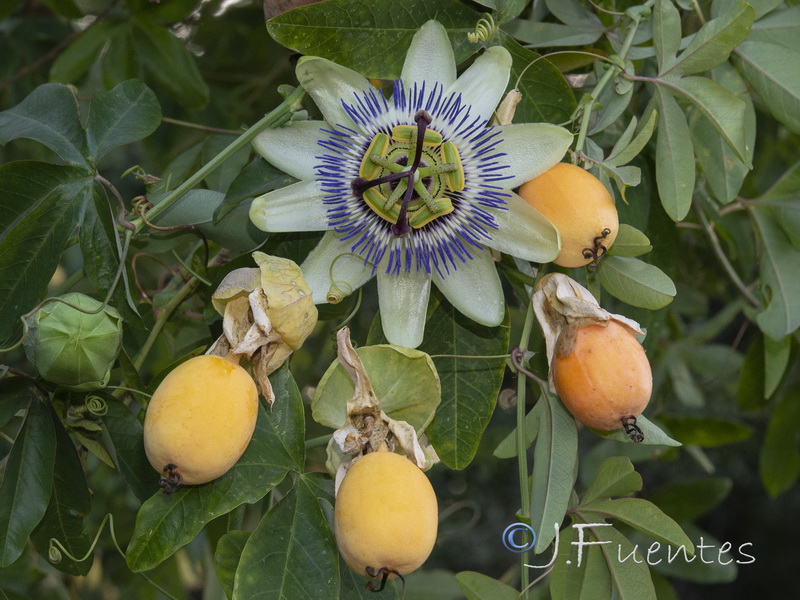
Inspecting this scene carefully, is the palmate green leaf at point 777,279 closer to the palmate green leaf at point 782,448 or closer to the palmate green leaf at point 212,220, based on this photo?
the palmate green leaf at point 782,448

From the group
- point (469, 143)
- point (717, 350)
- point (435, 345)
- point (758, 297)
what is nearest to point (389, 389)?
point (435, 345)

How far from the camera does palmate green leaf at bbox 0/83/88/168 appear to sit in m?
0.98

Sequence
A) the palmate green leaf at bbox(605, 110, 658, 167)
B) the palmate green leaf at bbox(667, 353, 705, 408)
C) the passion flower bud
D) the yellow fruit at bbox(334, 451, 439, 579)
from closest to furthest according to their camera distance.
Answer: the yellow fruit at bbox(334, 451, 439, 579), the passion flower bud, the palmate green leaf at bbox(605, 110, 658, 167), the palmate green leaf at bbox(667, 353, 705, 408)

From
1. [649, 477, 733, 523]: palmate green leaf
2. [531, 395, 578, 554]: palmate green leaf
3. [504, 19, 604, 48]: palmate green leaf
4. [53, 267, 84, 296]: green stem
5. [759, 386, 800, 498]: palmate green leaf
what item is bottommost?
[649, 477, 733, 523]: palmate green leaf

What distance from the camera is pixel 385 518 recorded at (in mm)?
765

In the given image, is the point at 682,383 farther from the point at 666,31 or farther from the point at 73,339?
the point at 73,339

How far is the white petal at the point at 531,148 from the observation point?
0.93m

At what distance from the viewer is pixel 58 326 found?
0.87 meters

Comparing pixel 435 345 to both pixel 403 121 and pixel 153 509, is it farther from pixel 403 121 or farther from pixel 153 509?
pixel 153 509

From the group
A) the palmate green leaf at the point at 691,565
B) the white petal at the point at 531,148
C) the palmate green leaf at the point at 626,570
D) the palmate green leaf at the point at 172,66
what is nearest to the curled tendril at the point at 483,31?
the white petal at the point at 531,148

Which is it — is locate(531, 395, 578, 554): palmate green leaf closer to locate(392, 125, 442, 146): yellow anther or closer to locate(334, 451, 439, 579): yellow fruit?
locate(334, 451, 439, 579): yellow fruit

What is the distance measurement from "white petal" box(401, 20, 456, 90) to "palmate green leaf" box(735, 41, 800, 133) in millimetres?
448

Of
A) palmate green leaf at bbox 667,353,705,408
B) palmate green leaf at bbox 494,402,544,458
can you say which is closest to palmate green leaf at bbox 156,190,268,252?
palmate green leaf at bbox 494,402,544,458

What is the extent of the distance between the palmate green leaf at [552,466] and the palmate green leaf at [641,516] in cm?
4
